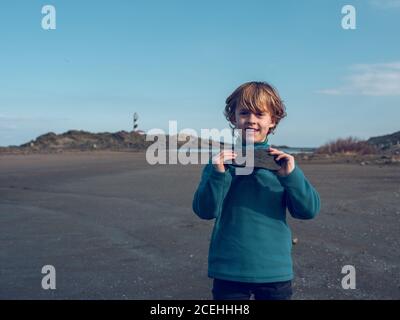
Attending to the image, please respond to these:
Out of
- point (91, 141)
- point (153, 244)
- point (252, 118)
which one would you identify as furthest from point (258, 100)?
point (91, 141)

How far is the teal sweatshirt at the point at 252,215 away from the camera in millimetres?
2980

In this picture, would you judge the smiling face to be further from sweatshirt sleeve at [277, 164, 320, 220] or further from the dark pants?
the dark pants

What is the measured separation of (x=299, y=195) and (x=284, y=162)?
22 cm

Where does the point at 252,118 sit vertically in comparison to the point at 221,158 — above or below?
above

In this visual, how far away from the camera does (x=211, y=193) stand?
2.97 m

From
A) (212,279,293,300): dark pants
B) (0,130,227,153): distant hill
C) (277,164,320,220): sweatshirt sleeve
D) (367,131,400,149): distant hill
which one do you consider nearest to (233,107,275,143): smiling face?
(277,164,320,220): sweatshirt sleeve

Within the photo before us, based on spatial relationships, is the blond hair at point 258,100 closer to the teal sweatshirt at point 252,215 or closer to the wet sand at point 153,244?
the teal sweatshirt at point 252,215

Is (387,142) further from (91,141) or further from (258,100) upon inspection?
(258,100)

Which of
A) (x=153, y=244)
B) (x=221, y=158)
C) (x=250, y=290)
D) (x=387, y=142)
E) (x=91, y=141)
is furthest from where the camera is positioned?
(x=91, y=141)

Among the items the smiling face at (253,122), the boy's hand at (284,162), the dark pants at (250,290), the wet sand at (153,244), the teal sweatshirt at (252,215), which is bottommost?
the wet sand at (153,244)

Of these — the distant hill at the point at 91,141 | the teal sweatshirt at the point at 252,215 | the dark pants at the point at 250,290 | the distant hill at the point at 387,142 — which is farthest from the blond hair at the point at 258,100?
the distant hill at the point at 91,141

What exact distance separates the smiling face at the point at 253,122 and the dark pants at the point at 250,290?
90cm
